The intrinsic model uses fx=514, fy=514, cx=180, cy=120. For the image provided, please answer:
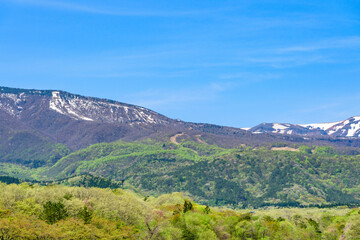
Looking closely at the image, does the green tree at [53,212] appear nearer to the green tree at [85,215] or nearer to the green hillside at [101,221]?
the green hillside at [101,221]

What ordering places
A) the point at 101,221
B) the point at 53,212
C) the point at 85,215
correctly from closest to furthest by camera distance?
the point at 53,212 → the point at 101,221 → the point at 85,215

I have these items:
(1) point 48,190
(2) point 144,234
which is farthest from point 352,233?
(1) point 48,190

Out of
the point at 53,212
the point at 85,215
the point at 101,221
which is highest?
the point at 53,212

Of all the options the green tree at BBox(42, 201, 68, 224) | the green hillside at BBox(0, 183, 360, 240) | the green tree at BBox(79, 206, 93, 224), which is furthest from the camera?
the green tree at BBox(79, 206, 93, 224)

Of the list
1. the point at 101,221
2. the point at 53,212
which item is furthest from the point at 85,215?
the point at 53,212

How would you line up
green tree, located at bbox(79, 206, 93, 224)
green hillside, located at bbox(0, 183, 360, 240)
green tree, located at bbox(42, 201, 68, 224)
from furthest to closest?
green tree, located at bbox(79, 206, 93, 224) → green tree, located at bbox(42, 201, 68, 224) → green hillside, located at bbox(0, 183, 360, 240)

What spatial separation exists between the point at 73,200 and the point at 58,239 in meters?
35.3

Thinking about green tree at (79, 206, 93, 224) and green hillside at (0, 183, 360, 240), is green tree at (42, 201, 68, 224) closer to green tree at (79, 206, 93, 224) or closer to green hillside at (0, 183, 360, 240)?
green hillside at (0, 183, 360, 240)

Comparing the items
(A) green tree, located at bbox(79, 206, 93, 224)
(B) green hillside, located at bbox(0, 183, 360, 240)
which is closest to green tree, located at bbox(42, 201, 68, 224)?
(B) green hillside, located at bbox(0, 183, 360, 240)

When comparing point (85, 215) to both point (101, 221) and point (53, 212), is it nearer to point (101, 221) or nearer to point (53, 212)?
point (101, 221)

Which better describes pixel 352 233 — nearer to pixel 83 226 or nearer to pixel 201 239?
pixel 201 239

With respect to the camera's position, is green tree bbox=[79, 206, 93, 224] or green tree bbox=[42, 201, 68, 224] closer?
green tree bbox=[42, 201, 68, 224]

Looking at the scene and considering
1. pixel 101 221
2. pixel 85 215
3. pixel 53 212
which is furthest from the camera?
pixel 85 215

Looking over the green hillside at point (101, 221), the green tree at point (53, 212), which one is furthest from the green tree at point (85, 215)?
Answer: the green tree at point (53, 212)
